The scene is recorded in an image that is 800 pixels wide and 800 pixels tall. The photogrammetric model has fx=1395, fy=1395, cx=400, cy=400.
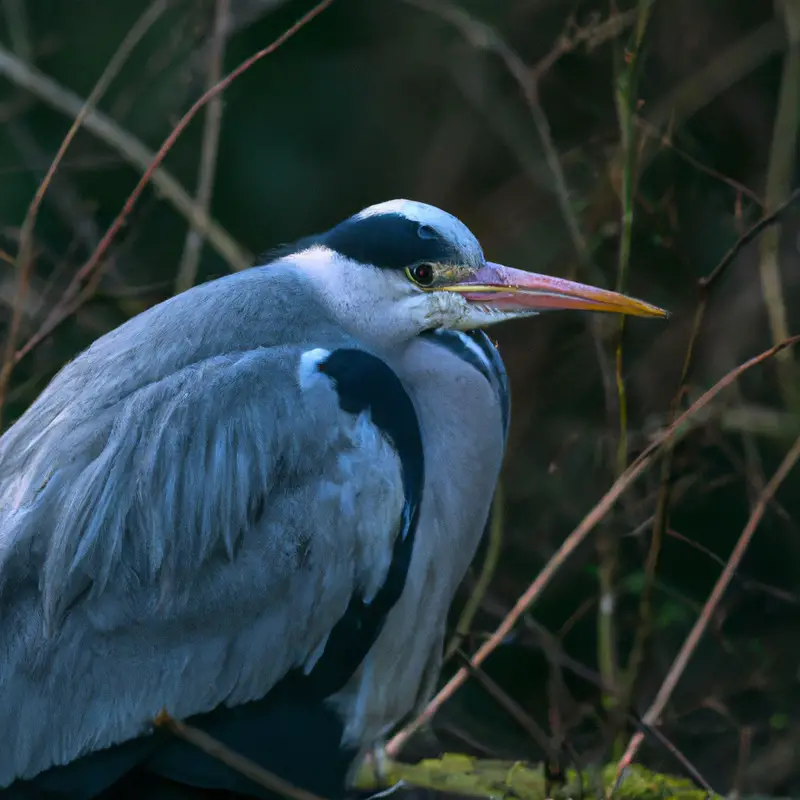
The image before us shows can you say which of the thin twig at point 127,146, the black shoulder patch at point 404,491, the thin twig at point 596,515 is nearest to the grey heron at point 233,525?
the black shoulder patch at point 404,491

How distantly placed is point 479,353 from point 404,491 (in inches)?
14.1

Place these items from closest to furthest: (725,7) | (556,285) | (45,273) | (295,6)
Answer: (556,285)
(725,7)
(45,273)
(295,6)

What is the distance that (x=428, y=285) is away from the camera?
94.6 inches

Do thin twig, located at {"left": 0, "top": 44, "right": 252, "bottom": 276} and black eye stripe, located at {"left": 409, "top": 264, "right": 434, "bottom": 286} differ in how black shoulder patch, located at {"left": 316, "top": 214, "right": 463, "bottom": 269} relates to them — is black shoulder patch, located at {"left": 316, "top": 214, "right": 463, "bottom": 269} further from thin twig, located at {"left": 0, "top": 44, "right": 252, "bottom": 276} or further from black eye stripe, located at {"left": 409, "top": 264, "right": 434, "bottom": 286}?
thin twig, located at {"left": 0, "top": 44, "right": 252, "bottom": 276}

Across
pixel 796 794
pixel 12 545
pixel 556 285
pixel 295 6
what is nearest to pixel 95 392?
pixel 12 545

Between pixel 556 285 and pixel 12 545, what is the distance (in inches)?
39.2

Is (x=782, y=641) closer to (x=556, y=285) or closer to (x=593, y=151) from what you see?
(x=593, y=151)

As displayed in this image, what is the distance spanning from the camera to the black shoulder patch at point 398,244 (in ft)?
7.75

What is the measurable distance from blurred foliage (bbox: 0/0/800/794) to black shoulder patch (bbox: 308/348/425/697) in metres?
0.50

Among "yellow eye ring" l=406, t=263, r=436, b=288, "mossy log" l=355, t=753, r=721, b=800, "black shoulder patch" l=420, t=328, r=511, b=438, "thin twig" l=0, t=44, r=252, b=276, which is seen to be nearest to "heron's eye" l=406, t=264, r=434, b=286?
"yellow eye ring" l=406, t=263, r=436, b=288

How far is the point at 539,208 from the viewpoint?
5.03 m

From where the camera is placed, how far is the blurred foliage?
342 cm

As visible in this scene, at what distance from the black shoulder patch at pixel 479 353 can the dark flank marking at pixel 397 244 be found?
6.1 inches

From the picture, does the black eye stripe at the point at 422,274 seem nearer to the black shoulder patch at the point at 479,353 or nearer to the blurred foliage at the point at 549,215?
the black shoulder patch at the point at 479,353
